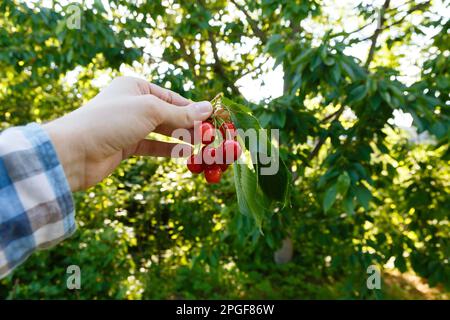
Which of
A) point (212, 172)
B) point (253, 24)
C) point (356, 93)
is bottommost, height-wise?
point (212, 172)

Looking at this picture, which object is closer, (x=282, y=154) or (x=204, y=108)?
(x=204, y=108)

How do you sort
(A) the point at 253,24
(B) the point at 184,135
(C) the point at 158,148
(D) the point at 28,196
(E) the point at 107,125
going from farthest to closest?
(A) the point at 253,24 < (C) the point at 158,148 < (B) the point at 184,135 < (E) the point at 107,125 < (D) the point at 28,196

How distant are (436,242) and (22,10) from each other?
3271 mm

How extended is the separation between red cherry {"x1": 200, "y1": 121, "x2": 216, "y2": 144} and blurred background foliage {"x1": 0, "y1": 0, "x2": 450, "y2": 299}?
0.88m

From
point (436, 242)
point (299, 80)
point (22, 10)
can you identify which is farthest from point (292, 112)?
point (22, 10)

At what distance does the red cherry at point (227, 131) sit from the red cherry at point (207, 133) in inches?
1.6

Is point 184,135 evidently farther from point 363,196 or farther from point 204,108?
point 363,196

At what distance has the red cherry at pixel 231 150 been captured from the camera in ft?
3.30

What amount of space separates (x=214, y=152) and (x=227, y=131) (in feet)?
0.24

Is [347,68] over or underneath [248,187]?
over

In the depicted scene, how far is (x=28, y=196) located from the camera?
0.71 meters

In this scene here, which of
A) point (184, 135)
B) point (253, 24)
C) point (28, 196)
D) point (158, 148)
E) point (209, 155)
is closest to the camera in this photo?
point (28, 196)

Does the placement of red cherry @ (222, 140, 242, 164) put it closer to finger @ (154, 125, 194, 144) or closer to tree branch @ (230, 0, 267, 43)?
finger @ (154, 125, 194, 144)

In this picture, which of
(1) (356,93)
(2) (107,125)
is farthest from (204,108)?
(1) (356,93)
